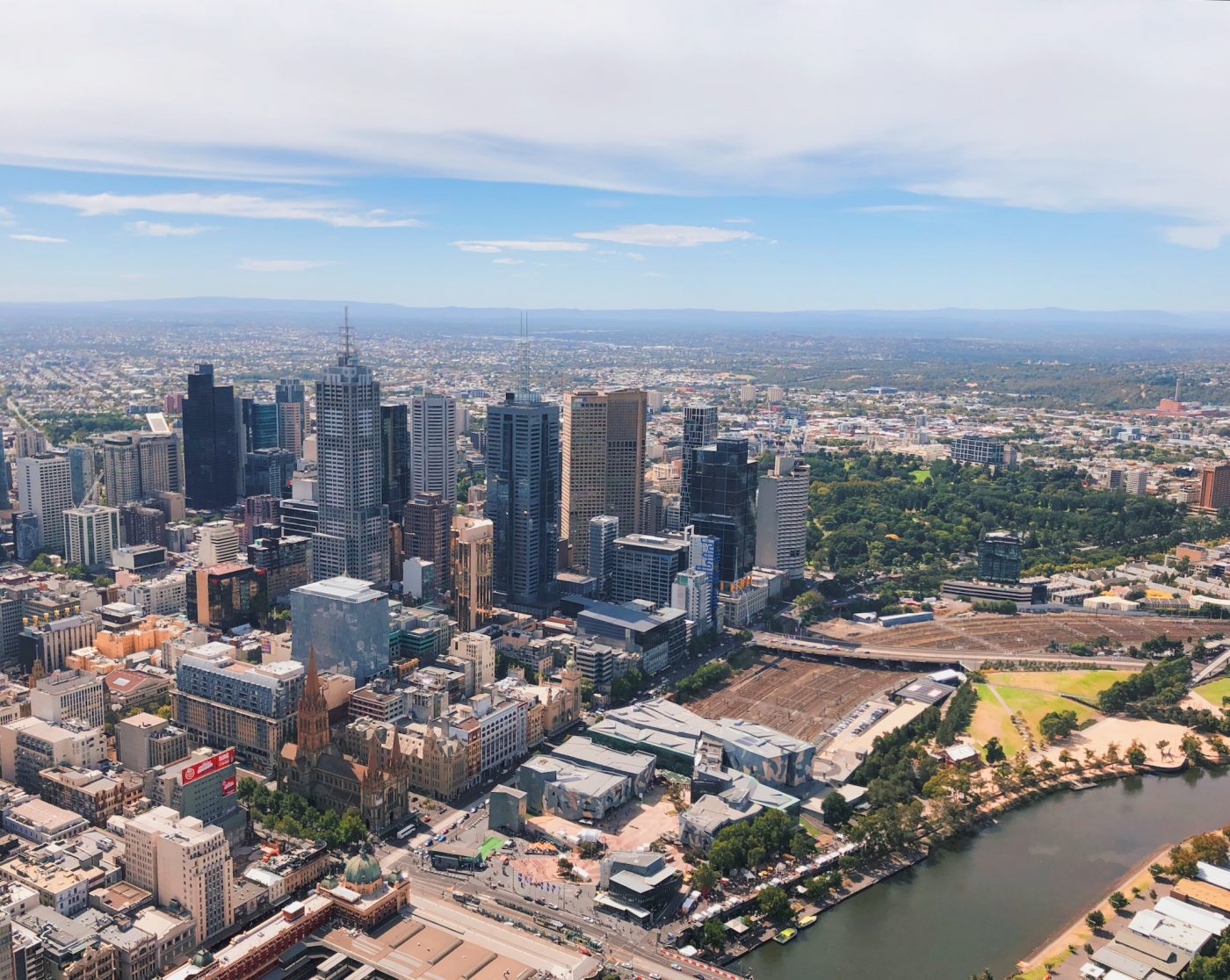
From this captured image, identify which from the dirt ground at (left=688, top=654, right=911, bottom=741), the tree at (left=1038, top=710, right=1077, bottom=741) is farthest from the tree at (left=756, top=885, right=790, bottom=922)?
the tree at (left=1038, top=710, right=1077, bottom=741)

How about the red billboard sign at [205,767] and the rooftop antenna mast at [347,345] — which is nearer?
the red billboard sign at [205,767]

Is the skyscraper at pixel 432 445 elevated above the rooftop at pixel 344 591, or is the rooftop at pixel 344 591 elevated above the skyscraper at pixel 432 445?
the skyscraper at pixel 432 445

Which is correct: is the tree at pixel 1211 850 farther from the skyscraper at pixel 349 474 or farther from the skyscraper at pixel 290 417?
the skyscraper at pixel 290 417

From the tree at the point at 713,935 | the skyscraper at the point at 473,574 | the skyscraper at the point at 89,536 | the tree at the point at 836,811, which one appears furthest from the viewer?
the skyscraper at the point at 89,536

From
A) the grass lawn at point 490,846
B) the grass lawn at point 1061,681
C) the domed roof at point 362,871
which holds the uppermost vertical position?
the domed roof at point 362,871

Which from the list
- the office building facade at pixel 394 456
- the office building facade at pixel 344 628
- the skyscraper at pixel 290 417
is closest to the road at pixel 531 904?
the office building facade at pixel 344 628

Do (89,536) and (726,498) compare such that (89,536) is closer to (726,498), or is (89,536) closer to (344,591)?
(344,591)

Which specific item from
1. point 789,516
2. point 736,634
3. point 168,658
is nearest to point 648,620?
point 736,634
